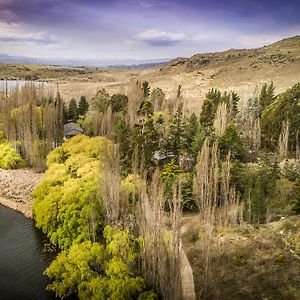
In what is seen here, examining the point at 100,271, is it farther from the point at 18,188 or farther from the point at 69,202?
the point at 18,188

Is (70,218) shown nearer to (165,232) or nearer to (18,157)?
(165,232)

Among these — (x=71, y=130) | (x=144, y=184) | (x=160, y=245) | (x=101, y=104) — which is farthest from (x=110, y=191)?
(x=101, y=104)

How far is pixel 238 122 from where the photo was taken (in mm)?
67938

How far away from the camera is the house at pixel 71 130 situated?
67.4m

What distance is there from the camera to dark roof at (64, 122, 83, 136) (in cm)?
6762

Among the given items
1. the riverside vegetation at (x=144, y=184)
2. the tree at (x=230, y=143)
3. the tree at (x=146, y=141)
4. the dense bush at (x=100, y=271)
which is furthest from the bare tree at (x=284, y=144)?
the dense bush at (x=100, y=271)

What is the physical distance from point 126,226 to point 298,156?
31128 millimetres

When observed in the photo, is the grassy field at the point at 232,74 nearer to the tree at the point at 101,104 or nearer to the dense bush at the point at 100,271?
the tree at the point at 101,104

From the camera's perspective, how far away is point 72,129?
6912cm

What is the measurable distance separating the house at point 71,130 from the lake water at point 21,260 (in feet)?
88.2

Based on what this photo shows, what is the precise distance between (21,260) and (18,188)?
1747cm

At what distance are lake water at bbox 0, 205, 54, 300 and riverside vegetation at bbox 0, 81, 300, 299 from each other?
163 centimetres

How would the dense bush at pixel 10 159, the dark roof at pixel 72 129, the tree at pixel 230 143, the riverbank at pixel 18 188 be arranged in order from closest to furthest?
the riverbank at pixel 18 188 → the tree at pixel 230 143 → the dense bush at pixel 10 159 → the dark roof at pixel 72 129

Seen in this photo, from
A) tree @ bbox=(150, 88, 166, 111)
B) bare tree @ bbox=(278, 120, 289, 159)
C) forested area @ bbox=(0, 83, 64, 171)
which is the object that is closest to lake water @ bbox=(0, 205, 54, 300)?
forested area @ bbox=(0, 83, 64, 171)
